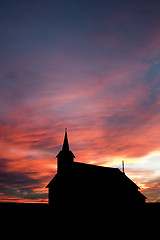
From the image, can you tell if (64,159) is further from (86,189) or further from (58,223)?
(58,223)

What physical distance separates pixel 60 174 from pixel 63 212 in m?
7.62

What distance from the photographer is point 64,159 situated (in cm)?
4931

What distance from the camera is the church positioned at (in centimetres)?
4578

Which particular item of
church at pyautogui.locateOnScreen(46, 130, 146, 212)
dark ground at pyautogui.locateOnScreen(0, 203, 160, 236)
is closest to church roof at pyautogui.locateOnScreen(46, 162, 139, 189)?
church at pyautogui.locateOnScreen(46, 130, 146, 212)

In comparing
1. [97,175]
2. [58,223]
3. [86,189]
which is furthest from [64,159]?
[58,223]

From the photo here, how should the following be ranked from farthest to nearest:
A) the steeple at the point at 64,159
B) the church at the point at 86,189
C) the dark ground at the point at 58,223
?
the steeple at the point at 64,159 → the church at the point at 86,189 → the dark ground at the point at 58,223

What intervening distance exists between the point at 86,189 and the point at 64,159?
757cm

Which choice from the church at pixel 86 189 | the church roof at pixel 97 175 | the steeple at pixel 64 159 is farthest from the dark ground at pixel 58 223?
Answer: the steeple at pixel 64 159

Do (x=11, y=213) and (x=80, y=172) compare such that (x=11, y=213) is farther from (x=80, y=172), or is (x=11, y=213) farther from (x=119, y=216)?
(x=119, y=216)

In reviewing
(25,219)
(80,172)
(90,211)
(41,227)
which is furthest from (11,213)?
(80,172)

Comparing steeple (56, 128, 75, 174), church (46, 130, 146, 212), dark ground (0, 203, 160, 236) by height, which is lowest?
dark ground (0, 203, 160, 236)

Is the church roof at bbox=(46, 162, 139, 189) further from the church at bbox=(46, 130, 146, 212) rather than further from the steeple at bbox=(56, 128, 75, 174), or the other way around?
the steeple at bbox=(56, 128, 75, 174)

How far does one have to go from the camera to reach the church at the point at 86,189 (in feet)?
150

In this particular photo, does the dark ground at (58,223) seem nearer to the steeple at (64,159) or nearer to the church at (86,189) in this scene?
the church at (86,189)
